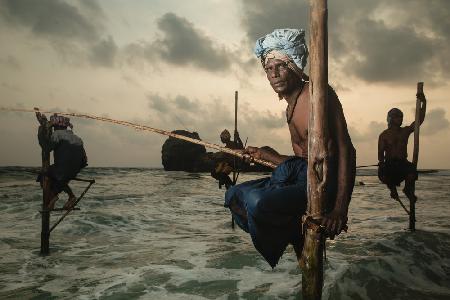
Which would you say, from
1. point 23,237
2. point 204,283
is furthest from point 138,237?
point 204,283

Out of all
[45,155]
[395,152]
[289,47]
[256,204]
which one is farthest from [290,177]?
[395,152]

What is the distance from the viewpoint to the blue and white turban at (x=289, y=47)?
326 centimetres

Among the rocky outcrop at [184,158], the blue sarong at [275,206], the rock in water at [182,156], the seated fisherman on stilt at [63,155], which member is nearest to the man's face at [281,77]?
the blue sarong at [275,206]

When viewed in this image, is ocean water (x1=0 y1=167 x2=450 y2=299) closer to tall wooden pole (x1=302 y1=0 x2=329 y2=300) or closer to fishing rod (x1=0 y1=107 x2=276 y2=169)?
fishing rod (x1=0 y1=107 x2=276 y2=169)

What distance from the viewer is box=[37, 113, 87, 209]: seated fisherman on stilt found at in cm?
796

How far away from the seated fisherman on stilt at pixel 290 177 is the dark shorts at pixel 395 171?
7.87m

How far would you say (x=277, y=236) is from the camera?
119 inches

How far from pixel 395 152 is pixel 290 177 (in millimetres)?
8256

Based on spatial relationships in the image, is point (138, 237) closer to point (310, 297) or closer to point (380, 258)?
point (380, 258)

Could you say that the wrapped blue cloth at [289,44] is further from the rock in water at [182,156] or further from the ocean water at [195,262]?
the rock in water at [182,156]

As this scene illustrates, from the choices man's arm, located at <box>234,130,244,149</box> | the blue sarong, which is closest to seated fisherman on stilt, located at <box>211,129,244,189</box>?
man's arm, located at <box>234,130,244,149</box>

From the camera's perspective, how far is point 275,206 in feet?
9.36

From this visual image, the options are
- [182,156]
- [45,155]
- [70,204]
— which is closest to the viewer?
[45,155]

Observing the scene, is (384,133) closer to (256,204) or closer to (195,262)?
(195,262)
